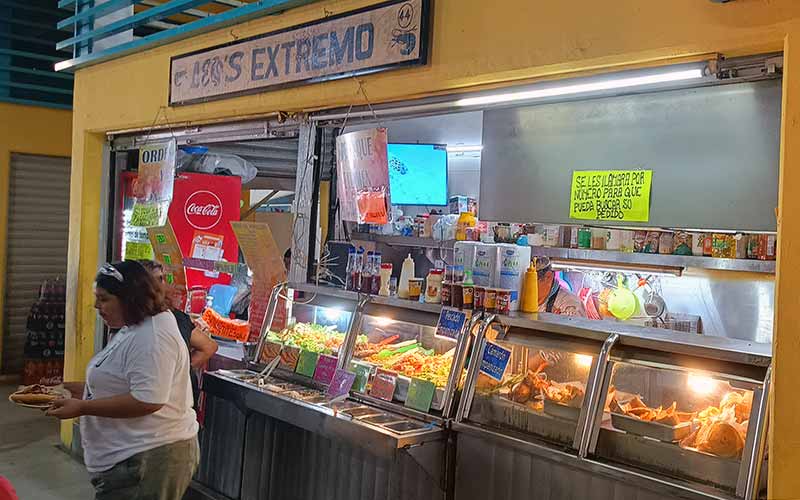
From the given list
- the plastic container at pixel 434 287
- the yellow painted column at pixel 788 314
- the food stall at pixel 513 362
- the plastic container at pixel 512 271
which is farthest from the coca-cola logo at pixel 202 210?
the yellow painted column at pixel 788 314

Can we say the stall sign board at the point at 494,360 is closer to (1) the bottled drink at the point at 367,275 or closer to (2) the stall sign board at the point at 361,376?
(2) the stall sign board at the point at 361,376

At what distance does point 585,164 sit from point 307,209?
1999 mm

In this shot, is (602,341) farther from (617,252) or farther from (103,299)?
(617,252)

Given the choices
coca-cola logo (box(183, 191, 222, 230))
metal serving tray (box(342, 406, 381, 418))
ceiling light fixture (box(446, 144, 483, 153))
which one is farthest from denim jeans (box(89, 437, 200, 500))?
ceiling light fixture (box(446, 144, 483, 153))

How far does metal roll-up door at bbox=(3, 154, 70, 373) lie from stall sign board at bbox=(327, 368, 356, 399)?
272 inches

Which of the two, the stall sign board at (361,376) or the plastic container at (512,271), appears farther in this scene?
the stall sign board at (361,376)

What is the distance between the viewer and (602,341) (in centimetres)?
335

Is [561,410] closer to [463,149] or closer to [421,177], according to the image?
[421,177]

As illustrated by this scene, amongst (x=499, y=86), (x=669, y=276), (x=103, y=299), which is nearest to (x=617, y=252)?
(x=669, y=276)

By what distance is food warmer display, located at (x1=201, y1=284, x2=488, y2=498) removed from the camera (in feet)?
11.9

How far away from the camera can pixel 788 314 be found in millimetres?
2598

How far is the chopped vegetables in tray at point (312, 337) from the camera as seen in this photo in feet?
14.9

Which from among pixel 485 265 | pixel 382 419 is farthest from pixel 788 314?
pixel 382 419

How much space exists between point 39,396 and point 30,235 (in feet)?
21.4
